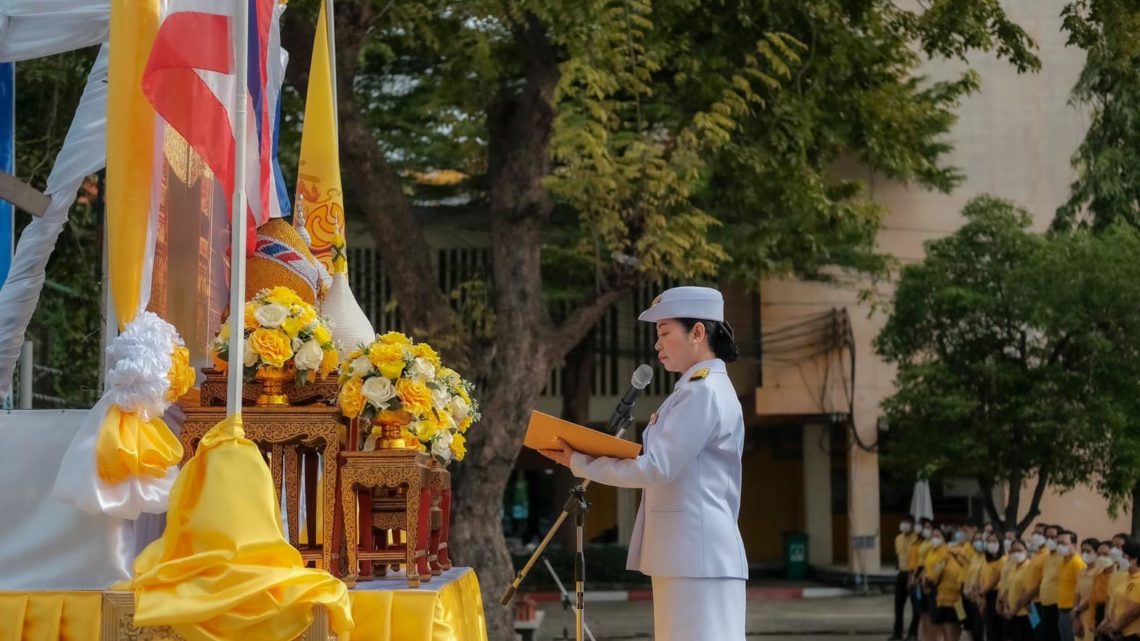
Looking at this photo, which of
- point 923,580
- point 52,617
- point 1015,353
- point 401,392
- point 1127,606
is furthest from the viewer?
point 1015,353

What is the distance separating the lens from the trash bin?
2622 cm

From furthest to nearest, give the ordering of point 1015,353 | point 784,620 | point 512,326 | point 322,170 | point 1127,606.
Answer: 1. point 784,620
2. point 1015,353
3. point 512,326
4. point 1127,606
5. point 322,170

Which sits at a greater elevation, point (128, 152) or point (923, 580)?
point (128, 152)

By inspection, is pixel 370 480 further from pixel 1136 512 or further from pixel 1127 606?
pixel 1136 512

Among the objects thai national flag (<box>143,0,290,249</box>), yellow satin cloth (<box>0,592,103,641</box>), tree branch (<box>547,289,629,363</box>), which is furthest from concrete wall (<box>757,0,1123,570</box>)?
yellow satin cloth (<box>0,592,103,641</box>)

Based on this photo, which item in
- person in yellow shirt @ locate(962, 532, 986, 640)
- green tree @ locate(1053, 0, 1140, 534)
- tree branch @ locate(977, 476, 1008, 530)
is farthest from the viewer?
tree branch @ locate(977, 476, 1008, 530)

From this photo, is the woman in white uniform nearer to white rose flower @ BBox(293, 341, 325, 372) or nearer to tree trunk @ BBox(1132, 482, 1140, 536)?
white rose flower @ BBox(293, 341, 325, 372)

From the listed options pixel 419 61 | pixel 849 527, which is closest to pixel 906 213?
pixel 849 527

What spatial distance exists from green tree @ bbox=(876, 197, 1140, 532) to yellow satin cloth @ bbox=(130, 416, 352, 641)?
45.4 ft

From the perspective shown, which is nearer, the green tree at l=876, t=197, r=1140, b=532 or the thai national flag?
the thai national flag

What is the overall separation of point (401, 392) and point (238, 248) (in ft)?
2.71

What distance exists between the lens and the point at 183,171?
5691mm

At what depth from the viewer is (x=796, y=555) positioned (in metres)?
26.2

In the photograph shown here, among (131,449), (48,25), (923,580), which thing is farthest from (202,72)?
(923,580)
